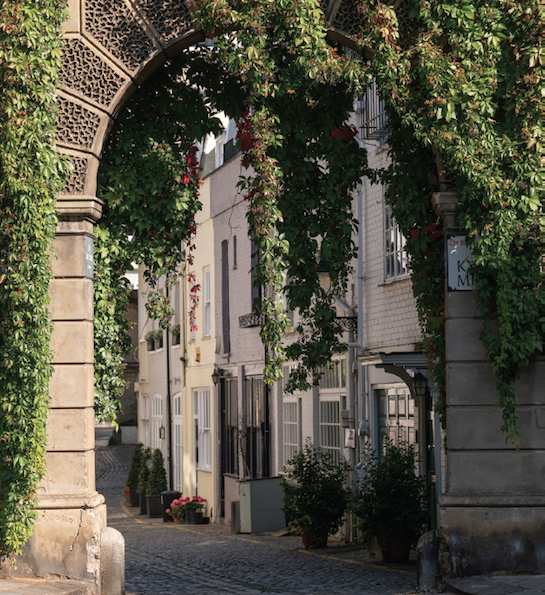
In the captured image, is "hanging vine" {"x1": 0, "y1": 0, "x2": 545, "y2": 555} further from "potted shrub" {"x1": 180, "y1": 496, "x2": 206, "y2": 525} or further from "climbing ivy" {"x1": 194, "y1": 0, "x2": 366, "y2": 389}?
"potted shrub" {"x1": 180, "y1": 496, "x2": 206, "y2": 525}

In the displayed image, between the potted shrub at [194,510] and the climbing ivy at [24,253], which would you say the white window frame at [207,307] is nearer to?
the potted shrub at [194,510]

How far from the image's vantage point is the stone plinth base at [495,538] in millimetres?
9258

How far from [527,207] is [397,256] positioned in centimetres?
736

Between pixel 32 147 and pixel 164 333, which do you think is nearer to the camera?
pixel 32 147

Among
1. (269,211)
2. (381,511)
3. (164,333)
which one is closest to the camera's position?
(269,211)

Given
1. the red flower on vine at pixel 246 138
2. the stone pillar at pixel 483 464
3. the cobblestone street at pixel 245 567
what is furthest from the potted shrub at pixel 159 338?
the stone pillar at pixel 483 464

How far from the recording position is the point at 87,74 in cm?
982

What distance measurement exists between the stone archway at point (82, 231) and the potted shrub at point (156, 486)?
18.0 meters

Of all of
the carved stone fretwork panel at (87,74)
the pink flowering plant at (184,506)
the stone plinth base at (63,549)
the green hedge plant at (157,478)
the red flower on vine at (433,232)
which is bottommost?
the pink flowering plant at (184,506)

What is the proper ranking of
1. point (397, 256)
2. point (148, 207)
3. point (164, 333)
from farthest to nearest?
1. point (164, 333)
2. point (397, 256)
3. point (148, 207)

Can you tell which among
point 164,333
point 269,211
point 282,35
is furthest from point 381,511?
point 164,333

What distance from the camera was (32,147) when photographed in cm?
934

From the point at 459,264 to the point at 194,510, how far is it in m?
16.9

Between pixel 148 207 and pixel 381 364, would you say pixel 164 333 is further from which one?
pixel 148 207
